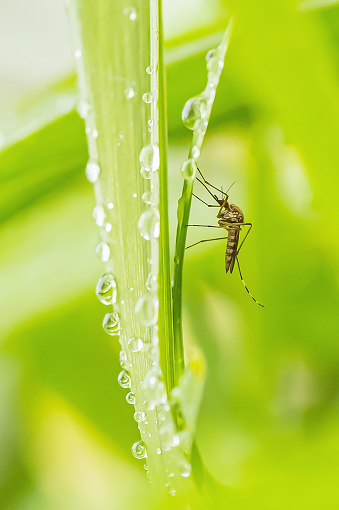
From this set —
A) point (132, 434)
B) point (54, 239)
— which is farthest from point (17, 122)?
point (132, 434)

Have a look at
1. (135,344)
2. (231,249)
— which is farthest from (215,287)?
(135,344)

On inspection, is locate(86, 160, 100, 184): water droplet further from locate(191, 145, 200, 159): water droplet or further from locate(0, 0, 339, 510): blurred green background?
locate(0, 0, 339, 510): blurred green background

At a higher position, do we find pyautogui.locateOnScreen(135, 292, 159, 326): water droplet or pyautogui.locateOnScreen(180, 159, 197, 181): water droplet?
pyautogui.locateOnScreen(180, 159, 197, 181): water droplet

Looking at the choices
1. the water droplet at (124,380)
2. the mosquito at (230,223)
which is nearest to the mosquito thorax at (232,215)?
the mosquito at (230,223)

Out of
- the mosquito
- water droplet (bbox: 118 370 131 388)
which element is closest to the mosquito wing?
the mosquito

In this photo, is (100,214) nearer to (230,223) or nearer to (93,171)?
(93,171)

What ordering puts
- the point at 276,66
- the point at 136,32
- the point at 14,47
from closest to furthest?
the point at 136,32 → the point at 276,66 → the point at 14,47

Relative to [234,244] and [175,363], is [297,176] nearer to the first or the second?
[234,244]
